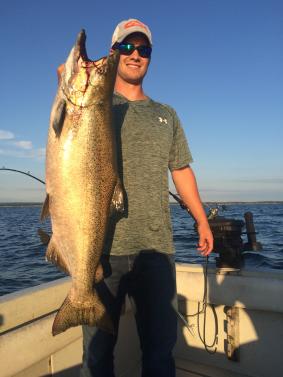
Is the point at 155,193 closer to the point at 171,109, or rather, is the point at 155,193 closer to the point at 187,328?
the point at 171,109

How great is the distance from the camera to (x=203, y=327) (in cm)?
484

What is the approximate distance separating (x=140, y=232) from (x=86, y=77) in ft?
4.08

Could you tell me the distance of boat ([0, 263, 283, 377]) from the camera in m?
3.57

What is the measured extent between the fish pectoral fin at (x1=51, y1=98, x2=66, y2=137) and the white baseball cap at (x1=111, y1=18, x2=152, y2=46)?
95 cm

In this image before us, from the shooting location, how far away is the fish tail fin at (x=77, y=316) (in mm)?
2770

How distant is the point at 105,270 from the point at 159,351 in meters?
0.82

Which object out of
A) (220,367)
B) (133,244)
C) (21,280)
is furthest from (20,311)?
(21,280)

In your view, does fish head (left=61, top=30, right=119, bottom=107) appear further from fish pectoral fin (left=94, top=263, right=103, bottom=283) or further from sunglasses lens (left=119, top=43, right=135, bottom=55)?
fish pectoral fin (left=94, top=263, right=103, bottom=283)

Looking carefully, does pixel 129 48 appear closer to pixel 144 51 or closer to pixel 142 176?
pixel 144 51

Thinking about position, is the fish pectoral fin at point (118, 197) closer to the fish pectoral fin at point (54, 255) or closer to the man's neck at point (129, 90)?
the fish pectoral fin at point (54, 255)

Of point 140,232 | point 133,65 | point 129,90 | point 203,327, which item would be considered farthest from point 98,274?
point 203,327

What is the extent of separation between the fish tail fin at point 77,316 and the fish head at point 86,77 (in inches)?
55.4

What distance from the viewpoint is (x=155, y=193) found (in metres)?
3.20

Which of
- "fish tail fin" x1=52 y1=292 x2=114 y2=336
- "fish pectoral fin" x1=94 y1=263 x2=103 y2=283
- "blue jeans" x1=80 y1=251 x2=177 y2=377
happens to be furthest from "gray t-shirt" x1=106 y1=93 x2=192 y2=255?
"fish tail fin" x1=52 y1=292 x2=114 y2=336
